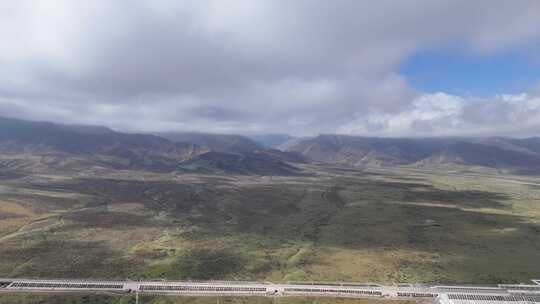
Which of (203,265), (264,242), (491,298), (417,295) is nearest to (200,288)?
(203,265)

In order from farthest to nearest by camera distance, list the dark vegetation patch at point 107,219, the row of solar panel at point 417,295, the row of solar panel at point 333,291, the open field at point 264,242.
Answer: the dark vegetation patch at point 107,219, the open field at point 264,242, the row of solar panel at point 333,291, the row of solar panel at point 417,295

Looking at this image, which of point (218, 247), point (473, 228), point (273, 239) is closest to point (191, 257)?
point (218, 247)

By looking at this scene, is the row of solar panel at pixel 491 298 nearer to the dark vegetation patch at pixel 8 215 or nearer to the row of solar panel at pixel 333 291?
the row of solar panel at pixel 333 291

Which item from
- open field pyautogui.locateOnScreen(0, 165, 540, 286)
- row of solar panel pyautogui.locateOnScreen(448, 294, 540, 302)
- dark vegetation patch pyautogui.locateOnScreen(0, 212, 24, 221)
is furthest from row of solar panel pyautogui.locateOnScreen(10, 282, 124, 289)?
dark vegetation patch pyautogui.locateOnScreen(0, 212, 24, 221)

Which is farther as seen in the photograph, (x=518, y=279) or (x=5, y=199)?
(x=5, y=199)

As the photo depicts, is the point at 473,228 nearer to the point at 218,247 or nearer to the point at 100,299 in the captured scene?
the point at 218,247

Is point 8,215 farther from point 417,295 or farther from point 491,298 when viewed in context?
point 491,298

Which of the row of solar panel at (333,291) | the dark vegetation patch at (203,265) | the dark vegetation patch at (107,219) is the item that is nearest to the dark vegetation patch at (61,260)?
the dark vegetation patch at (203,265)

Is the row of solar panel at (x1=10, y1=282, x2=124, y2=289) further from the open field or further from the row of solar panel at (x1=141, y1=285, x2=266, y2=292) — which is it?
the row of solar panel at (x1=141, y1=285, x2=266, y2=292)

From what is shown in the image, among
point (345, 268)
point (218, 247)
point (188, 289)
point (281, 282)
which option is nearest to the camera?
point (188, 289)
